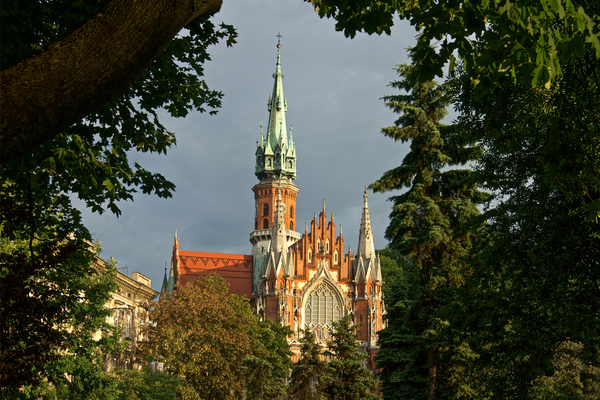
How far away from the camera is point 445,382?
65.2ft

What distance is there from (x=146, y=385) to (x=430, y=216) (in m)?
16.4

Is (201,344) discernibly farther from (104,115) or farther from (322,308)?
A: (322,308)

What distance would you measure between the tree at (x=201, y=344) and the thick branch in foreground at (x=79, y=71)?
28549mm

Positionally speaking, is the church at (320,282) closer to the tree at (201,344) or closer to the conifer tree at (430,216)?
the tree at (201,344)

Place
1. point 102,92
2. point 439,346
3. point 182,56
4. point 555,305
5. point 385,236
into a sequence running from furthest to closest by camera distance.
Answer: point 385,236
point 439,346
point 555,305
point 182,56
point 102,92

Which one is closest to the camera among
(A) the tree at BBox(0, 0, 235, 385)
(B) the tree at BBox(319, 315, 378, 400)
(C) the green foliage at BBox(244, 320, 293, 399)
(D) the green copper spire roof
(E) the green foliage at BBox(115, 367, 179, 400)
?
(A) the tree at BBox(0, 0, 235, 385)

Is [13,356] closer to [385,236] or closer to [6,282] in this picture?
[6,282]

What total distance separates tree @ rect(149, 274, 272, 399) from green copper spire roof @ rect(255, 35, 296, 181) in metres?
53.4

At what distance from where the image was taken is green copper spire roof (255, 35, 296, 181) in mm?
90000

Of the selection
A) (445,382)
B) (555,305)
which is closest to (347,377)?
(445,382)

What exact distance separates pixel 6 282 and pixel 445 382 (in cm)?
1411

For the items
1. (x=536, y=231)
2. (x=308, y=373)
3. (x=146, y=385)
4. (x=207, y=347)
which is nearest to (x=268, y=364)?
(x=308, y=373)

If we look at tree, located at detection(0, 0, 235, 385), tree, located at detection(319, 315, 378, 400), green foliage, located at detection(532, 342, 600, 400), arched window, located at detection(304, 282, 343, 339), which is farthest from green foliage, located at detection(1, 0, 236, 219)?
arched window, located at detection(304, 282, 343, 339)

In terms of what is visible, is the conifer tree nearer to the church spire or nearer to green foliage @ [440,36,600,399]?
green foliage @ [440,36,600,399]
